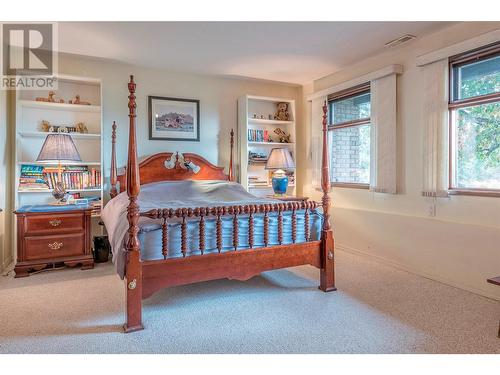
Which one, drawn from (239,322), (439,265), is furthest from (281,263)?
(439,265)

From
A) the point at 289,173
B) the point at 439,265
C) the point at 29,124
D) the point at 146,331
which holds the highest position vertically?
the point at 29,124

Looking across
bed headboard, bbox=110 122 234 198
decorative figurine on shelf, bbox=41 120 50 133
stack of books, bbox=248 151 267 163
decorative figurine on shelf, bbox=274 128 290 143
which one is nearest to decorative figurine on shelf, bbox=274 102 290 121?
decorative figurine on shelf, bbox=274 128 290 143

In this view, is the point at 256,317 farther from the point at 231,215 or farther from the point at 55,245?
the point at 55,245

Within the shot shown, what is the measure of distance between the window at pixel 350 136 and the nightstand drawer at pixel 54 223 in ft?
10.6

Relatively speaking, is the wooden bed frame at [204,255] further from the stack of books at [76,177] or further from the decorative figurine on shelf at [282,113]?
the decorative figurine on shelf at [282,113]

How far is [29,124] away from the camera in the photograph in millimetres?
3740

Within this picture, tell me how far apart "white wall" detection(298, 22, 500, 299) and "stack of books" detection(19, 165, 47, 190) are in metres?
3.39

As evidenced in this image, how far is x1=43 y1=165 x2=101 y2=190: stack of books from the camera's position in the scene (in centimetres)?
373

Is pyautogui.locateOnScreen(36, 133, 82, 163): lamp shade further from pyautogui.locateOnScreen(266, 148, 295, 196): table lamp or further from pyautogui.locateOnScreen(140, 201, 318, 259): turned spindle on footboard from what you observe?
pyautogui.locateOnScreen(266, 148, 295, 196): table lamp

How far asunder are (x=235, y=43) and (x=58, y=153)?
220cm

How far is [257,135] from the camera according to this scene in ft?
15.7

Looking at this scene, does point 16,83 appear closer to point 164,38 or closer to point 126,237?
point 164,38

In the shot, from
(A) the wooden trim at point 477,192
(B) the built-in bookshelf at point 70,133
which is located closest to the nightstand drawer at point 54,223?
(B) the built-in bookshelf at point 70,133
